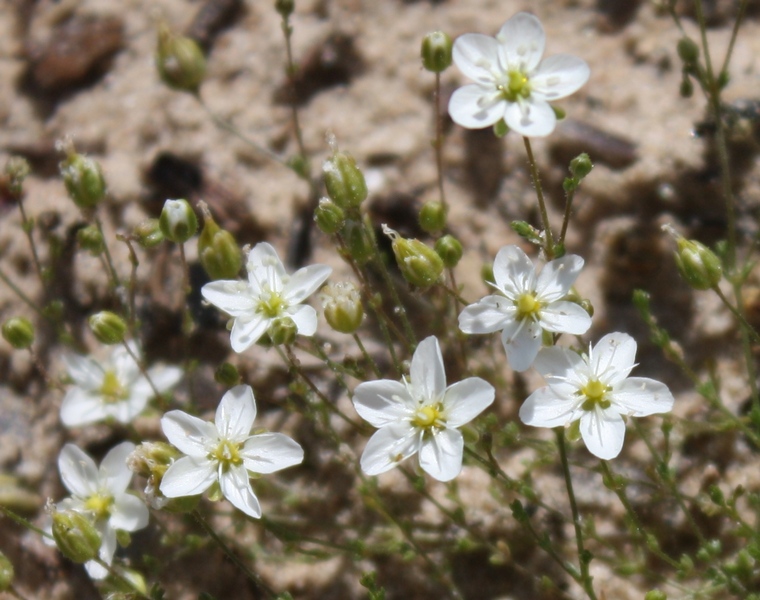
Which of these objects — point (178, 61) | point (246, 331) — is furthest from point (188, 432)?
point (178, 61)

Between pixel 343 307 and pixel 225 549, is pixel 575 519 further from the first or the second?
pixel 225 549

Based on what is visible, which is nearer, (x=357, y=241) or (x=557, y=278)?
(x=557, y=278)

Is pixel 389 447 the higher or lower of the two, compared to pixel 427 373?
lower

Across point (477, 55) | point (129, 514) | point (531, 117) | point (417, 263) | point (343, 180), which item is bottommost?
point (129, 514)

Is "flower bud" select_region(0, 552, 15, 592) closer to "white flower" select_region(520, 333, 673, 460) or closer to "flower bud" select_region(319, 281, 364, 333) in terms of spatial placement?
"flower bud" select_region(319, 281, 364, 333)

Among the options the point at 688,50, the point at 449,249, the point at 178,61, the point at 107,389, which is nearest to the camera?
the point at 449,249

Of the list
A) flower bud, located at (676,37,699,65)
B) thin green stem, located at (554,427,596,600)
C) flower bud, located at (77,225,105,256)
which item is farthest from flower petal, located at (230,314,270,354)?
flower bud, located at (676,37,699,65)

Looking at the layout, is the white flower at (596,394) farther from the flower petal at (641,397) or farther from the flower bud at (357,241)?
the flower bud at (357,241)
